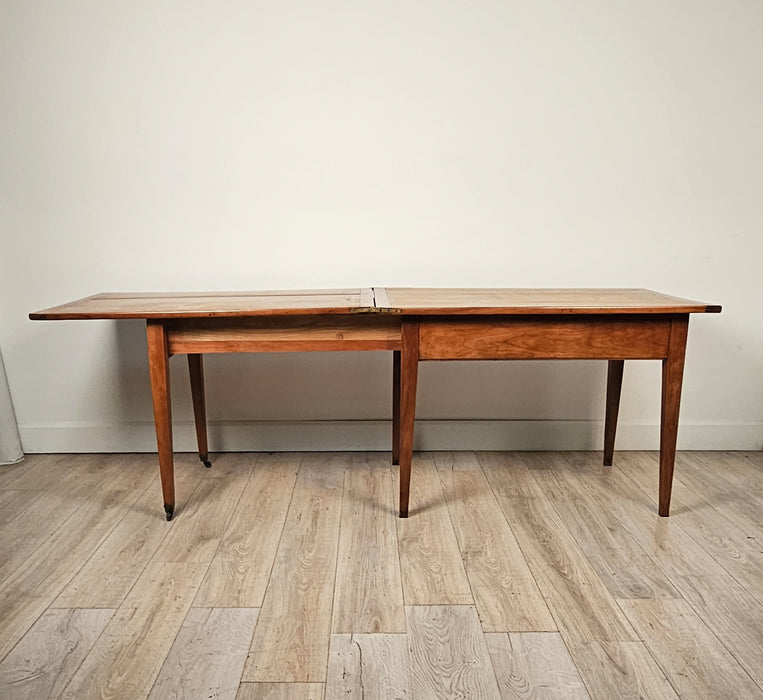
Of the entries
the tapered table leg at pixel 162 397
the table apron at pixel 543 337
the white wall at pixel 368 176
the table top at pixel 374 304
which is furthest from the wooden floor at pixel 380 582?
the table top at pixel 374 304

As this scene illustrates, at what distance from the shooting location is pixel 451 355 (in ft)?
6.25

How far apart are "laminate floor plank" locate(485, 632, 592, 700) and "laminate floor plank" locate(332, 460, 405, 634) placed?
232 millimetres

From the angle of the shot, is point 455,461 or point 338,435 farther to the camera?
point 338,435

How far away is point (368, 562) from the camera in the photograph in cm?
175

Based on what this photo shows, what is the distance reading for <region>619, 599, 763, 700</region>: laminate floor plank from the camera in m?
1.26

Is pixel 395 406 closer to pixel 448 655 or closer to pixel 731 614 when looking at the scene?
pixel 448 655

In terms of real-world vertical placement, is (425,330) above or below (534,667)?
above

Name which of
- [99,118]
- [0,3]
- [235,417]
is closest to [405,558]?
[235,417]

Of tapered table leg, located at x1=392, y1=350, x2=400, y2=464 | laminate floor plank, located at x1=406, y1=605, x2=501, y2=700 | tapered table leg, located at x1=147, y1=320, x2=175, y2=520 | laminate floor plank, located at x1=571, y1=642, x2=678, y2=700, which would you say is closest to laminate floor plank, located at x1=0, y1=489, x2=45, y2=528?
tapered table leg, located at x1=147, y1=320, x2=175, y2=520

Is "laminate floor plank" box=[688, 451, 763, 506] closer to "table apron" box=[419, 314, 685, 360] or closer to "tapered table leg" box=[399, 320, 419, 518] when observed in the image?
"table apron" box=[419, 314, 685, 360]

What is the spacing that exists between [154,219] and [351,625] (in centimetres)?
169

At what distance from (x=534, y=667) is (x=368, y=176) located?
5.72ft

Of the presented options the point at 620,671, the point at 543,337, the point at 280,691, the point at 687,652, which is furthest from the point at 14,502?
the point at 687,652

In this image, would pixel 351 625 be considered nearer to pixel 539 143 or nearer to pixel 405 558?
pixel 405 558
